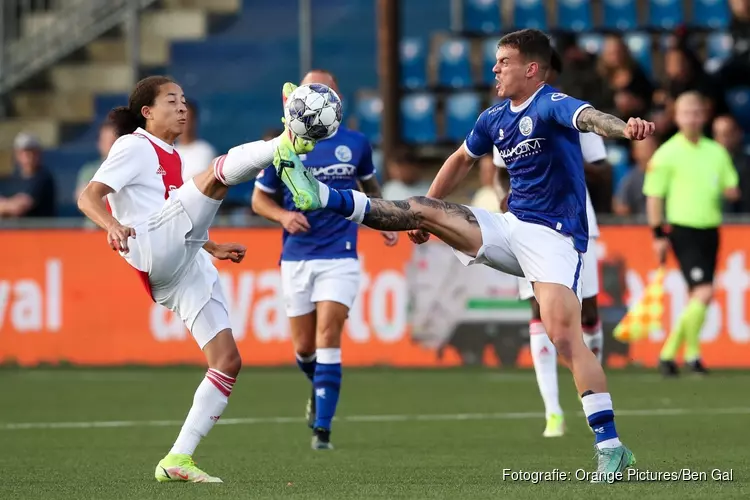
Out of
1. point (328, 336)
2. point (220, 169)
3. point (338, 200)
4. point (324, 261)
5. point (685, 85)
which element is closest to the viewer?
point (220, 169)

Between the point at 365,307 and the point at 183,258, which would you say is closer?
the point at 183,258

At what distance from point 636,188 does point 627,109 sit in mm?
1637

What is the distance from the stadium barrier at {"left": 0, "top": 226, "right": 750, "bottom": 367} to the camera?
16406mm

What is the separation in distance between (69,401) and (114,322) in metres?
3.71

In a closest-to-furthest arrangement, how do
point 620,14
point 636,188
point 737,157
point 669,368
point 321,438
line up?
point 321,438 < point 669,368 < point 737,157 < point 636,188 < point 620,14

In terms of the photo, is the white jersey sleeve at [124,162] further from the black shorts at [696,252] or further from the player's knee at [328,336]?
the black shorts at [696,252]

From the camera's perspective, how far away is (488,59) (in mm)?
22234

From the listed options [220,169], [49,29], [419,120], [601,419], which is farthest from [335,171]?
[49,29]

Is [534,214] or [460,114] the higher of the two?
[460,114]

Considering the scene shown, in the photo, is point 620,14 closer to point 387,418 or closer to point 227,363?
point 387,418

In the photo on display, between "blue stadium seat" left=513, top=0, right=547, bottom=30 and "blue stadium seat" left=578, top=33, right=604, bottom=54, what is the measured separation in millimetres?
950

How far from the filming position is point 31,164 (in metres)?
18.4

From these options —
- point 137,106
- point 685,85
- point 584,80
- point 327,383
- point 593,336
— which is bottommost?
point 327,383

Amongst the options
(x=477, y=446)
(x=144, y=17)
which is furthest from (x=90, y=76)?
(x=477, y=446)
